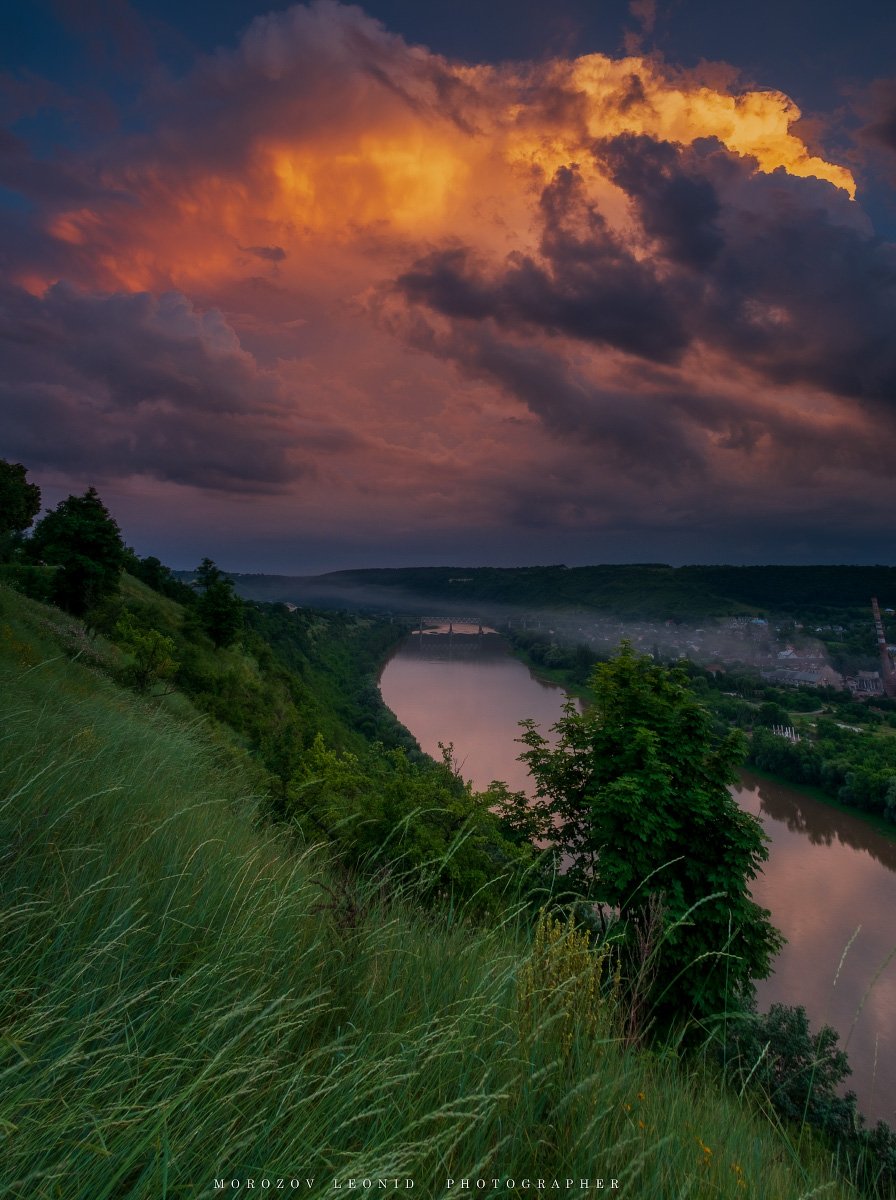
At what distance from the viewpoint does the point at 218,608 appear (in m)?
44.8

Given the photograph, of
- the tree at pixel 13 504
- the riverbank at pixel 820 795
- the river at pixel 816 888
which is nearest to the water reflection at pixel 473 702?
the river at pixel 816 888

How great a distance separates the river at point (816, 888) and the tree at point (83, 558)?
20339mm

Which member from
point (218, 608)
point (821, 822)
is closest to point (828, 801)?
point (821, 822)

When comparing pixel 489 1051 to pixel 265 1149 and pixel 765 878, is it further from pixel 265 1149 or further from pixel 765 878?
pixel 765 878

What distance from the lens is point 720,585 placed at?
6422 inches

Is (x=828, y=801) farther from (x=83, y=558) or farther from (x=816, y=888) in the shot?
(x=83, y=558)

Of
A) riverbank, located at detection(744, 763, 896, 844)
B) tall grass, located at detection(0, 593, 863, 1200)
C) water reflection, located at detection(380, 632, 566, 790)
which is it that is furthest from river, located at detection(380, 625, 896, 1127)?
tall grass, located at detection(0, 593, 863, 1200)

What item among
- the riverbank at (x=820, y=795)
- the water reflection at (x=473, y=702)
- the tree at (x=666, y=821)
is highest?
the tree at (x=666, y=821)

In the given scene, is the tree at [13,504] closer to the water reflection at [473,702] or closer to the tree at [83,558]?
the tree at [83,558]

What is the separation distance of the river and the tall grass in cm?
82

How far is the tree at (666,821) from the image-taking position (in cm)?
1438

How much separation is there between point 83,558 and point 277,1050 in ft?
105

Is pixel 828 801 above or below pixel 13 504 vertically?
below

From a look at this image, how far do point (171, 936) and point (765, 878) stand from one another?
139 feet
